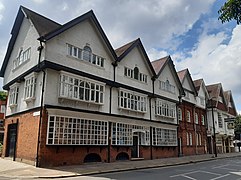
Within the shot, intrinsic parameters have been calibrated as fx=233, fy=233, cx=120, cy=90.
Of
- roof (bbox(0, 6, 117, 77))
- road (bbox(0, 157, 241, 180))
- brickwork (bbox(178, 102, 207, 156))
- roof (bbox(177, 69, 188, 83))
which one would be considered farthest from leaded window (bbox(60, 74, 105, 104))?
roof (bbox(177, 69, 188, 83))

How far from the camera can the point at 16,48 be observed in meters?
21.9

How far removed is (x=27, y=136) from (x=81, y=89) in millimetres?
5198

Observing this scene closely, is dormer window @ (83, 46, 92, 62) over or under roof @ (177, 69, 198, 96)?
under

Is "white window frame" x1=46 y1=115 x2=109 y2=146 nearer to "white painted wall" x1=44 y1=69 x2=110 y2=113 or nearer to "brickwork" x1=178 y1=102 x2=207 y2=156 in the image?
"white painted wall" x1=44 y1=69 x2=110 y2=113

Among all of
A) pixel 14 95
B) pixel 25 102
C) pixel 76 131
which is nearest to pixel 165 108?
pixel 76 131

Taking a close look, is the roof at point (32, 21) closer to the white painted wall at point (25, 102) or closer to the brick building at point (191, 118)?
the white painted wall at point (25, 102)

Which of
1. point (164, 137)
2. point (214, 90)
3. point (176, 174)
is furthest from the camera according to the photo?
point (214, 90)

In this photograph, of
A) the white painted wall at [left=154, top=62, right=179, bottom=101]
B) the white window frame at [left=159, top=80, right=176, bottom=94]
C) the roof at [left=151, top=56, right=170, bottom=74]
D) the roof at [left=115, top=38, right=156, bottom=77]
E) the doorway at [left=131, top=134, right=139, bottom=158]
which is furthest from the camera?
the roof at [left=151, top=56, right=170, bottom=74]

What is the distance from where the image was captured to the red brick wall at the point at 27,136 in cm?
1591

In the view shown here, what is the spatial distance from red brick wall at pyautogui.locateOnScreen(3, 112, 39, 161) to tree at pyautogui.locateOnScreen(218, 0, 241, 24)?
45.7 ft

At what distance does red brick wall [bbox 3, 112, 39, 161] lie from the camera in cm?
1591

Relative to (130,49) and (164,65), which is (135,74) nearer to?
(130,49)

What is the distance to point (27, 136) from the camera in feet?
56.0

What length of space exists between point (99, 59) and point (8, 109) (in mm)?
9973
